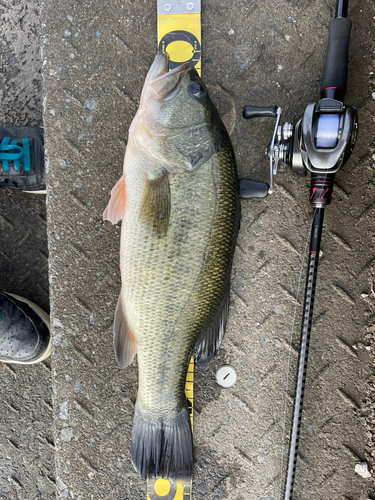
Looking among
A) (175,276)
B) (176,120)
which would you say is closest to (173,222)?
(175,276)

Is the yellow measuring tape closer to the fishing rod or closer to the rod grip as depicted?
the fishing rod

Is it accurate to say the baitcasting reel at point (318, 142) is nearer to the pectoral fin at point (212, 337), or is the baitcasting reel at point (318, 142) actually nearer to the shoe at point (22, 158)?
the pectoral fin at point (212, 337)

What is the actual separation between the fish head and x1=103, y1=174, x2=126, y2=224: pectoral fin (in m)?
0.22

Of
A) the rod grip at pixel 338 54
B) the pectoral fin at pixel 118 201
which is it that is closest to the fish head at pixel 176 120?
the pectoral fin at pixel 118 201

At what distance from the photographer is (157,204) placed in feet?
5.06

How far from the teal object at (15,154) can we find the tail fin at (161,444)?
161cm

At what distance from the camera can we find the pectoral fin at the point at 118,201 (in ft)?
5.57

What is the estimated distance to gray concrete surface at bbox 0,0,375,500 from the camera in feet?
6.81

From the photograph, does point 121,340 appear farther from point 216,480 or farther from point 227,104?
point 227,104

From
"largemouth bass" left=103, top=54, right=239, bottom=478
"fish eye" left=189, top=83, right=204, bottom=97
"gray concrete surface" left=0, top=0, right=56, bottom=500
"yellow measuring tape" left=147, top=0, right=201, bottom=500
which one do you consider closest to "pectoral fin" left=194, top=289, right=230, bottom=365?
"largemouth bass" left=103, top=54, right=239, bottom=478

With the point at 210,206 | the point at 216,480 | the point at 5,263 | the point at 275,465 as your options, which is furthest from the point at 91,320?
the point at 275,465

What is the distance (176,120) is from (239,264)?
3.01 ft

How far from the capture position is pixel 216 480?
2.14m

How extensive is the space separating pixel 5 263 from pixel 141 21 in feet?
5.90
